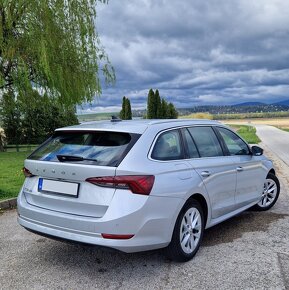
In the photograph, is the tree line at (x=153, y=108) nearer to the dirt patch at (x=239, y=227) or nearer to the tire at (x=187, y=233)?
the dirt patch at (x=239, y=227)

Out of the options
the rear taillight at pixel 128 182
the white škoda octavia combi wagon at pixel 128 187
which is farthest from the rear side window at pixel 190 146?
the rear taillight at pixel 128 182

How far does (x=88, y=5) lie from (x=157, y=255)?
1547 cm

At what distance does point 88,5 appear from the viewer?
17.7 m

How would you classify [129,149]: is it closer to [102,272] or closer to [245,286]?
[102,272]

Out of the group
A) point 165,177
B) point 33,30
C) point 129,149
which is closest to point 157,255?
point 165,177

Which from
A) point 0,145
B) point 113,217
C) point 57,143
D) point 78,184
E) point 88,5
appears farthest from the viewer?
point 0,145

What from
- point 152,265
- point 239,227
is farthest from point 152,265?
point 239,227

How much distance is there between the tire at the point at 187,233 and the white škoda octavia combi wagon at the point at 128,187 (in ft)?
0.04

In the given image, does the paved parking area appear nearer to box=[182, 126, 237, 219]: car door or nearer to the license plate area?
box=[182, 126, 237, 219]: car door

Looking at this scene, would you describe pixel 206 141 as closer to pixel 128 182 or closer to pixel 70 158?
pixel 128 182

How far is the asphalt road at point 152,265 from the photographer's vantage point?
3.78 meters

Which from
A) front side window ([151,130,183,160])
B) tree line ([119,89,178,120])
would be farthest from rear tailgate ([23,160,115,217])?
tree line ([119,89,178,120])

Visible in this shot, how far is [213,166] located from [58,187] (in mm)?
1922

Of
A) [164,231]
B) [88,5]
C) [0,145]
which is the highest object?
[88,5]
